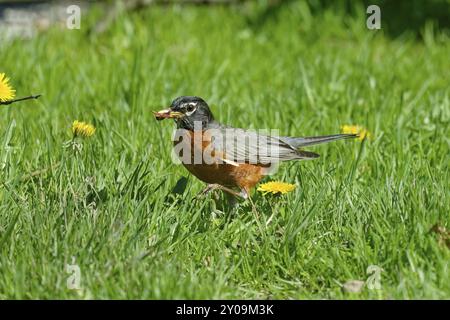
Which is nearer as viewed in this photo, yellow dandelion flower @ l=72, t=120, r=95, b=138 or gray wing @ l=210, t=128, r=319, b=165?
yellow dandelion flower @ l=72, t=120, r=95, b=138

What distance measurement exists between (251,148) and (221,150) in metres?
0.20

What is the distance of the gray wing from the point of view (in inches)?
161

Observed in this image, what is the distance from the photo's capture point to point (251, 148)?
4.20 metres

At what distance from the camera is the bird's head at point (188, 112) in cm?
414

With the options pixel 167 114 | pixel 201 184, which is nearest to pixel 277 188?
pixel 201 184

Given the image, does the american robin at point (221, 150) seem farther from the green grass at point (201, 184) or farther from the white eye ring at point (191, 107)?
the green grass at point (201, 184)

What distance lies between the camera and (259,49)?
710 cm

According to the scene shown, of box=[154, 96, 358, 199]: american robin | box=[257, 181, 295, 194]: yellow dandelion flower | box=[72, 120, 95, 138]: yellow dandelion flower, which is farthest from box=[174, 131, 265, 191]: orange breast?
Result: box=[72, 120, 95, 138]: yellow dandelion flower

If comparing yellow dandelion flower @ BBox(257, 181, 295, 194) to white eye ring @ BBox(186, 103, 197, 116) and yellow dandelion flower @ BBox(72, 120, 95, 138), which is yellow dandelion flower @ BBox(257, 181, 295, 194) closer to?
white eye ring @ BBox(186, 103, 197, 116)

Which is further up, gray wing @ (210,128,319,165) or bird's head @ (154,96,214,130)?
bird's head @ (154,96,214,130)

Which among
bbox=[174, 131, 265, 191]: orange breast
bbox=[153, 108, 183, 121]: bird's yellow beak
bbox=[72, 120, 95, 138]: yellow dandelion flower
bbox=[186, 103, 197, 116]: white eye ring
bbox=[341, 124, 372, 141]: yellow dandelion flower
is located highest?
bbox=[186, 103, 197, 116]: white eye ring
